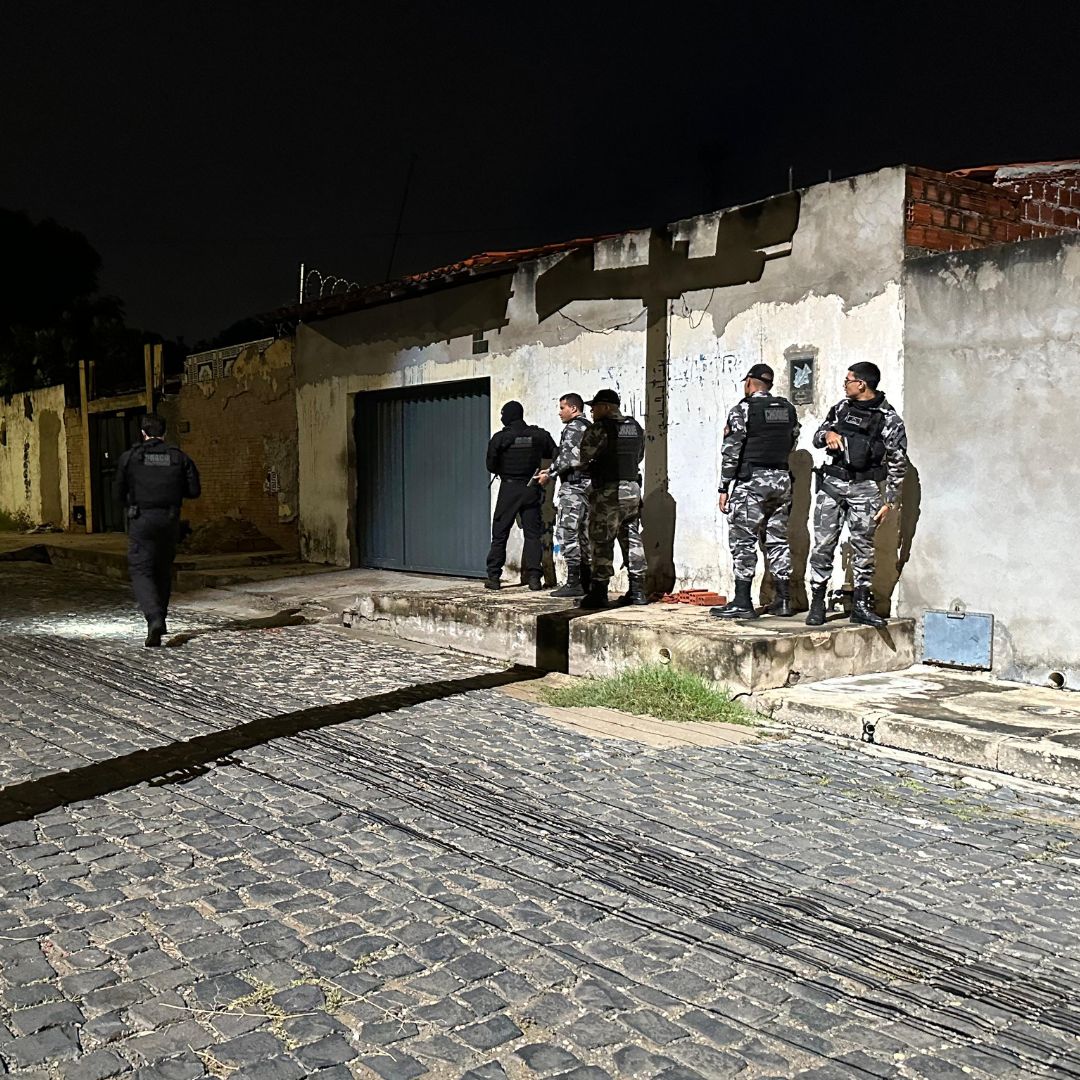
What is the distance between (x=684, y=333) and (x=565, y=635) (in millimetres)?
2888

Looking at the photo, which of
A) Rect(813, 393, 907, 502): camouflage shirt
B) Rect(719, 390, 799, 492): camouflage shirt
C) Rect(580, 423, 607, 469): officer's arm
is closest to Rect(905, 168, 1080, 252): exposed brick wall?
Rect(813, 393, 907, 502): camouflage shirt

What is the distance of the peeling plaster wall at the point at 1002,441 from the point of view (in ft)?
21.5

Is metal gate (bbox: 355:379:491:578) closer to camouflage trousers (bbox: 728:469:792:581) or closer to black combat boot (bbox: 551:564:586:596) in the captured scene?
black combat boot (bbox: 551:564:586:596)

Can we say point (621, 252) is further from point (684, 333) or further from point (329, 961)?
point (329, 961)

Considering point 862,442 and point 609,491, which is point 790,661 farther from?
point 609,491

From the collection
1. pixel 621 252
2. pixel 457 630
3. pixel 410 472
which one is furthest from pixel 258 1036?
pixel 410 472

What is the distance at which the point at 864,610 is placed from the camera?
7152 millimetres

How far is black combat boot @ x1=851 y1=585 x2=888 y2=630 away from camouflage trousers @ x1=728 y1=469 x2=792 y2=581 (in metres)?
0.64

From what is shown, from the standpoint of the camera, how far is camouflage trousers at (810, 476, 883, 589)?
7.02m

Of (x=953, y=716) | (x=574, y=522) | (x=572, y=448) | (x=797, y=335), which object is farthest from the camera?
(x=574, y=522)

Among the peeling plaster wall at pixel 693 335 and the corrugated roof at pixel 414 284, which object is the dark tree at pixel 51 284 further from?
the peeling plaster wall at pixel 693 335

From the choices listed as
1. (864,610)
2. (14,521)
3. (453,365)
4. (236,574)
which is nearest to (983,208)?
(864,610)

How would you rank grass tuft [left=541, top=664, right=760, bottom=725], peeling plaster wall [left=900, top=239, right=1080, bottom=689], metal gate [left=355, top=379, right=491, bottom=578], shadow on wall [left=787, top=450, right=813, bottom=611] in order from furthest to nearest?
metal gate [left=355, top=379, right=491, bottom=578] → shadow on wall [left=787, top=450, right=813, bottom=611] → peeling plaster wall [left=900, top=239, right=1080, bottom=689] → grass tuft [left=541, top=664, right=760, bottom=725]

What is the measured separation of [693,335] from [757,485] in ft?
6.55
